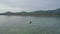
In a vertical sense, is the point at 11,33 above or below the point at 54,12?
above

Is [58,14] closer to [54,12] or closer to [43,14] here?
[54,12]

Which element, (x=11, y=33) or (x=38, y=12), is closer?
(x=11, y=33)

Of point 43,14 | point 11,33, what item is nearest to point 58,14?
point 43,14

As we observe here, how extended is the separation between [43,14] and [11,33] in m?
37.4

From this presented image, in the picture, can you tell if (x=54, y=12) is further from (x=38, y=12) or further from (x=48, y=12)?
(x=38, y=12)

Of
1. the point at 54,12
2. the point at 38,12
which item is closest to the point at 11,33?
the point at 38,12

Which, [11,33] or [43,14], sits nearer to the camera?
[11,33]

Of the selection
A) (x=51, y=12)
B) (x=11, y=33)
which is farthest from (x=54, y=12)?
(x=11, y=33)

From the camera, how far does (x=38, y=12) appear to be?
44.8 metres

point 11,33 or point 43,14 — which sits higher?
point 11,33

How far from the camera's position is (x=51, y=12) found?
4588 cm

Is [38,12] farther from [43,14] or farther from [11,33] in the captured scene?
[11,33]

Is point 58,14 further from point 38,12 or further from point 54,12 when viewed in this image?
point 38,12

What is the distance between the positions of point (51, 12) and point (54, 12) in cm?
212
